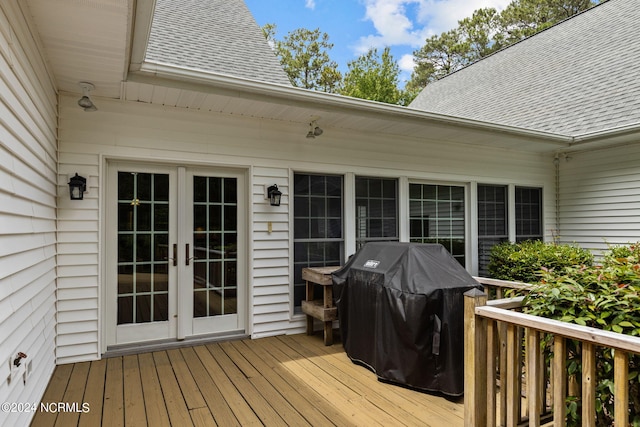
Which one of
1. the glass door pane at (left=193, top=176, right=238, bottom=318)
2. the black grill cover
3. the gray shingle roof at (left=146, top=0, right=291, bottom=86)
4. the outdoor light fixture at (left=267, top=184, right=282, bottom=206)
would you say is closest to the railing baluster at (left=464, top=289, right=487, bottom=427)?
the black grill cover

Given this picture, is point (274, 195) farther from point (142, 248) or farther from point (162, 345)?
point (162, 345)

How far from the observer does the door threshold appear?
382cm

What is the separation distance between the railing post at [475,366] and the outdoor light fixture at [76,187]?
352cm

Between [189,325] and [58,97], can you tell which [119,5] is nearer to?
[58,97]

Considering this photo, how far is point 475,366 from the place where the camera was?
2207 millimetres

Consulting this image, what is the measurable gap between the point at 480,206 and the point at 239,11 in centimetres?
517

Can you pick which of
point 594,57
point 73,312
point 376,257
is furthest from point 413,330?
point 594,57

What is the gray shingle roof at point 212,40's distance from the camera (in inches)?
187

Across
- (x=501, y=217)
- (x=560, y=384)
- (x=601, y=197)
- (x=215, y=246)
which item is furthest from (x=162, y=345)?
(x=601, y=197)

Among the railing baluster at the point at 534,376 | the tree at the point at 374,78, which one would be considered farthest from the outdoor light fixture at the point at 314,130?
the tree at the point at 374,78

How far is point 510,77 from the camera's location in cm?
854

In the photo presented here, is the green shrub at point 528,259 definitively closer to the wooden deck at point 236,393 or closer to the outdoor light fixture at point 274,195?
the wooden deck at point 236,393

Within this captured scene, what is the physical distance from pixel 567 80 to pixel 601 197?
2562mm

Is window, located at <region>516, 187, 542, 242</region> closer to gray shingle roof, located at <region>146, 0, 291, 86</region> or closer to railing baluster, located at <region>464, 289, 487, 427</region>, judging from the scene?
gray shingle roof, located at <region>146, 0, 291, 86</region>
